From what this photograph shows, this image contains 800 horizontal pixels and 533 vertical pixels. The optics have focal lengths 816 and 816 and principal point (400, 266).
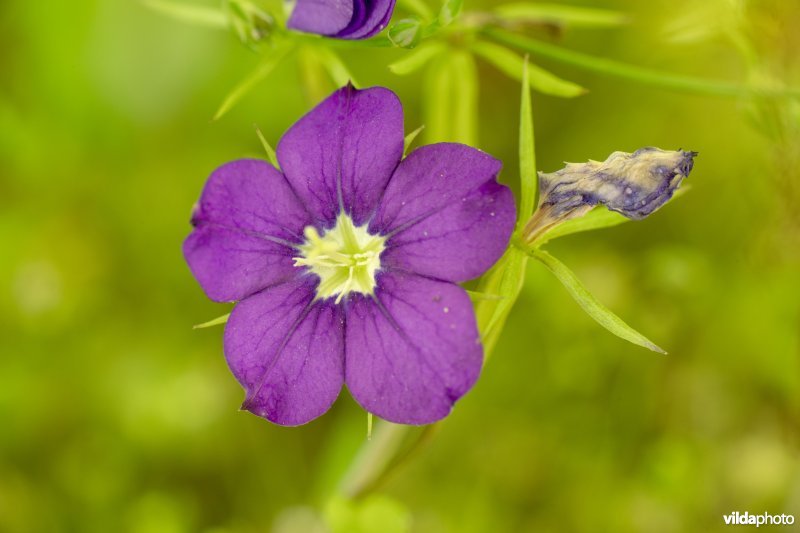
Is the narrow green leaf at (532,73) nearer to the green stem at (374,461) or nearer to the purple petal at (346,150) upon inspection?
the purple petal at (346,150)

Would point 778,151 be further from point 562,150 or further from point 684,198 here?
point 562,150

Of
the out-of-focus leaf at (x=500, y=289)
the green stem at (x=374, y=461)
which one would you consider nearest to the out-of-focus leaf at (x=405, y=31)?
the out-of-focus leaf at (x=500, y=289)

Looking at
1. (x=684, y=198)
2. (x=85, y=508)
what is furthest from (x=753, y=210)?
(x=85, y=508)

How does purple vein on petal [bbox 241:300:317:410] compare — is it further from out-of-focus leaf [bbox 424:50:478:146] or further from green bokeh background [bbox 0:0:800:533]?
green bokeh background [bbox 0:0:800:533]

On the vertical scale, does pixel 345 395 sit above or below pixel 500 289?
below

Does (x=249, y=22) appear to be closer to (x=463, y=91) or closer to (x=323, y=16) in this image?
(x=323, y=16)

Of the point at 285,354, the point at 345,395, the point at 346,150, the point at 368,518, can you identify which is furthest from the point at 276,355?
the point at 345,395
